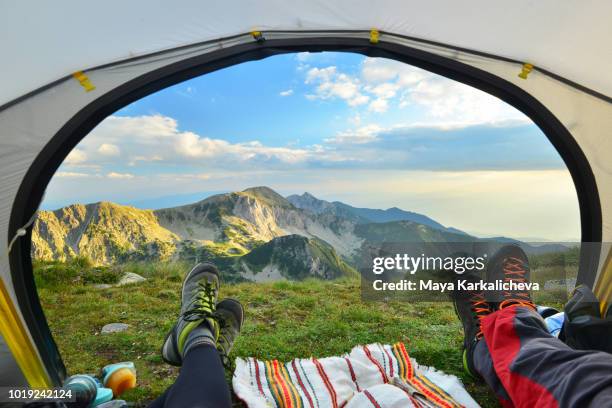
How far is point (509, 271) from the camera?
6.04 ft

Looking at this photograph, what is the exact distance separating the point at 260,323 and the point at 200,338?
109 centimetres

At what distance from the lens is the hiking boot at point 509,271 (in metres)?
1.71

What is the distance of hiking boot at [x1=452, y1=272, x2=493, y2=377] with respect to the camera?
1729 millimetres

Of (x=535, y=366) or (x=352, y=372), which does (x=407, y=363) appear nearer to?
(x=352, y=372)

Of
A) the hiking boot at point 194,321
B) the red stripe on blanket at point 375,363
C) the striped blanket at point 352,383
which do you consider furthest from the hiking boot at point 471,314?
the hiking boot at point 194,321

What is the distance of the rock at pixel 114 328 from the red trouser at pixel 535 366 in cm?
194

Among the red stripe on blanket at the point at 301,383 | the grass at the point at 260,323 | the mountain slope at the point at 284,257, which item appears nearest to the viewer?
the red stripe on blanket at the point at 301,383

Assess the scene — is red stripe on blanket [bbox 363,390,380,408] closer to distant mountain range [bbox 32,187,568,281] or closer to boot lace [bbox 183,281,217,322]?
boot lace [bbox 183,281,217,322]

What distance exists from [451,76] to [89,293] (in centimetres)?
308

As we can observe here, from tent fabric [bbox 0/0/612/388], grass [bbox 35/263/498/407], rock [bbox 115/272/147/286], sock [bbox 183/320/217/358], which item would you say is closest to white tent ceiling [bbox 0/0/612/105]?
tent fabric [bbox 0/0/612/388]

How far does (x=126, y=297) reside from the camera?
10.2 feet

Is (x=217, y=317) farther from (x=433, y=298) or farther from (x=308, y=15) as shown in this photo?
(x=433, y=298)

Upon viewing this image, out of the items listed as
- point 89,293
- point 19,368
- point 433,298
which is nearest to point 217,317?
point 19,368

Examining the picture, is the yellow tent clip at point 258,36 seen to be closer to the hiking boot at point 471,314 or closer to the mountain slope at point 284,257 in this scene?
Answer: the hiking boot at point 471,314
